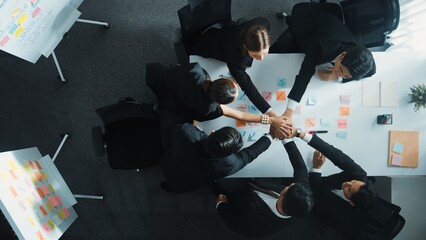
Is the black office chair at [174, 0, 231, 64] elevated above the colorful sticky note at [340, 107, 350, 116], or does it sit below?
above

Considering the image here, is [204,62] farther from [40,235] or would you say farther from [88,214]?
[88,214]

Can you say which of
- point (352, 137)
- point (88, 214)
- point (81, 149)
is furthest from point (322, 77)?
point (88, 214)

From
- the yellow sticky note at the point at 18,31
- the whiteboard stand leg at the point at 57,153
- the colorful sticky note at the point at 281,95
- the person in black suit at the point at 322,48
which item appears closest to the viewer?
the yellow sticky note at the point at 18,31

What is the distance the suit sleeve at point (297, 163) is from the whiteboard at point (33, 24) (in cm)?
176

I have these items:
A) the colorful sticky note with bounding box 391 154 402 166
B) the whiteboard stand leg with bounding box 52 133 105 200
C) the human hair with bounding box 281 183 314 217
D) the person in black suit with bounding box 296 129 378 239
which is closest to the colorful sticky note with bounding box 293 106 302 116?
the person in black suit with bounding box 296 129 378 239

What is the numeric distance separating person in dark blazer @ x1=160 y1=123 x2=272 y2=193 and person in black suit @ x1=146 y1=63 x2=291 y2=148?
124 mm

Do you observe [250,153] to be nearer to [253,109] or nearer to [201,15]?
[253,109]

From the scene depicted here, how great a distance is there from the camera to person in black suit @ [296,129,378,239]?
204cm

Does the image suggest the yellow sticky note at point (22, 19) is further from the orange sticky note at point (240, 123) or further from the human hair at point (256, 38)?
the orange sticky note at point (240, 123)

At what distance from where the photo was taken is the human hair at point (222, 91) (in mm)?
1804

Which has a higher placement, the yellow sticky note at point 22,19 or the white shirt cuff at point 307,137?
the yellow sticky note at point 22,19

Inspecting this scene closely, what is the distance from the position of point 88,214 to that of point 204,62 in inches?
71.5

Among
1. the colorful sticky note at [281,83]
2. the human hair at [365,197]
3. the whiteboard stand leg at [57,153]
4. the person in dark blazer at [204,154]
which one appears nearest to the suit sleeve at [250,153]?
the person in dark blazer at [204,154]

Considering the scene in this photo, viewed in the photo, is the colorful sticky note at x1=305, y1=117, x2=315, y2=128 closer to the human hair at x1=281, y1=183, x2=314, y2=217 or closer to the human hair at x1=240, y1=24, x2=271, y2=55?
the human hair at x1=281, y1=183, x2=314, y2=217
